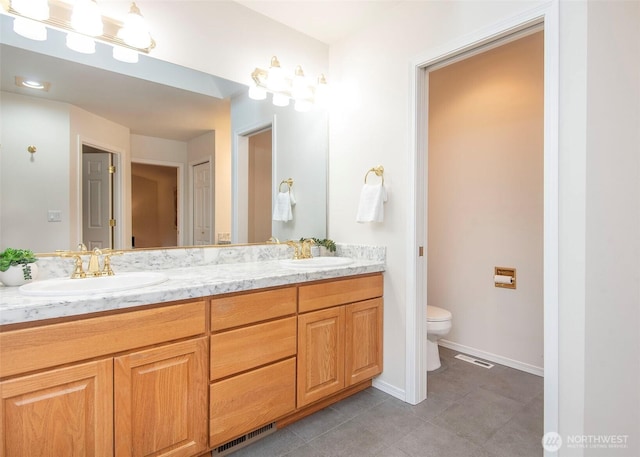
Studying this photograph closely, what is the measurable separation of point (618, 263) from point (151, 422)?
2.01 metres

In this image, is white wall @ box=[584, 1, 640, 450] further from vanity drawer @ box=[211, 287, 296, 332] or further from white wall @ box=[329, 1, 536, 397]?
vanity drawer @ box=[211, 287, 296, 332]

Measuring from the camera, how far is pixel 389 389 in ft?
7.13

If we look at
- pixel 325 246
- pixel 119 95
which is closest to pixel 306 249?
pixel 325 246

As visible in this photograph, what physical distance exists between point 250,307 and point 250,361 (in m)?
0.25

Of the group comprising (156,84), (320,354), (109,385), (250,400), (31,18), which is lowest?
(250,400)

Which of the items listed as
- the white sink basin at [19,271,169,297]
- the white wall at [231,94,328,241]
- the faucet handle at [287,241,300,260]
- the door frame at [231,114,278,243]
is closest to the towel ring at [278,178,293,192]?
the white wall at [231,94,328,241]

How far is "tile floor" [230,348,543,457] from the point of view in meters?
1.62

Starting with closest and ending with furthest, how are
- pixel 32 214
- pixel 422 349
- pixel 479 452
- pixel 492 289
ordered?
1. pixel 32 214
2. pixel 479 452
3. pixel 422 349
4. pixel 492 289

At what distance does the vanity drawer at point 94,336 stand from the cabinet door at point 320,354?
592 mm

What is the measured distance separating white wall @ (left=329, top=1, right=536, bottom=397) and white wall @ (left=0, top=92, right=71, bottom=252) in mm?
1631

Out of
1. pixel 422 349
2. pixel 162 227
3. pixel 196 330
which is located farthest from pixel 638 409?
pixel 162 227

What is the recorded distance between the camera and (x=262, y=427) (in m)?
1.67

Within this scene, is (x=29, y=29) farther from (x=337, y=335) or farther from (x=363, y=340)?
(x=363, y=340)

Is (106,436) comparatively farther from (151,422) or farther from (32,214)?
(32,214)
